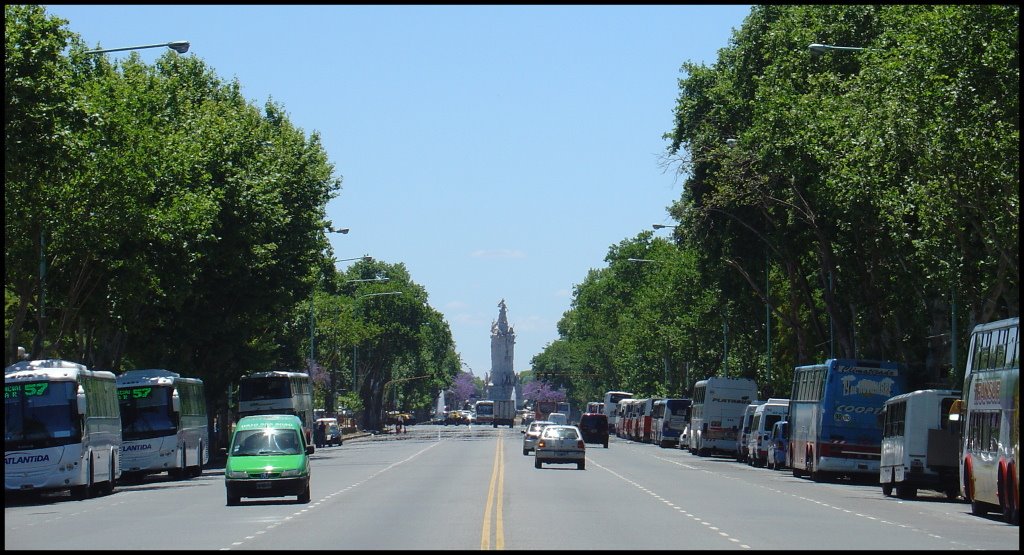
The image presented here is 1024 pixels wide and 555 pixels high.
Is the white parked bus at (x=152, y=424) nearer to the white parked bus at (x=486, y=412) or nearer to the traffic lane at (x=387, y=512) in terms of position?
Result: the traffic lane at (x=387, y=512)

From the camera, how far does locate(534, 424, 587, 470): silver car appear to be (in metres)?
50.2

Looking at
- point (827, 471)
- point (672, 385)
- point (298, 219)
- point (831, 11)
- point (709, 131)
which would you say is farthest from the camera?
Answer: point (672, 385)

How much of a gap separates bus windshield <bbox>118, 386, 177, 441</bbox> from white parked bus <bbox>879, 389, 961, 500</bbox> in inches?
866

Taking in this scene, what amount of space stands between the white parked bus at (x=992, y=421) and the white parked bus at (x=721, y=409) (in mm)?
38117

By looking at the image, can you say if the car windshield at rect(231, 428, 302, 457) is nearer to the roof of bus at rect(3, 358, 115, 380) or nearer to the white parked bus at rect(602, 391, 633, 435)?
the roof of bus at rect(3, 358, 115, 380)

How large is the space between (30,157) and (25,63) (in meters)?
2.39

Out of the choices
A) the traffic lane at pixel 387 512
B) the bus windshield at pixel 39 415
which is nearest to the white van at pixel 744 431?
the traffic lane at pixel 387 512

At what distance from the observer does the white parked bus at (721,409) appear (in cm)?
6962

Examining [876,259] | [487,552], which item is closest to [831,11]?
[876,259]

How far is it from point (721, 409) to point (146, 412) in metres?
31.4

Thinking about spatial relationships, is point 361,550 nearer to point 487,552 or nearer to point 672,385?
point 487,552

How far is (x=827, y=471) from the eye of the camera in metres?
44.8

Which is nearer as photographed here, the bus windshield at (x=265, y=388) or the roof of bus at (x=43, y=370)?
the roof of bus at (x=43, y=370)

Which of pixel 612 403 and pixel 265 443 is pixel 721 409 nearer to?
pixel 265 443
